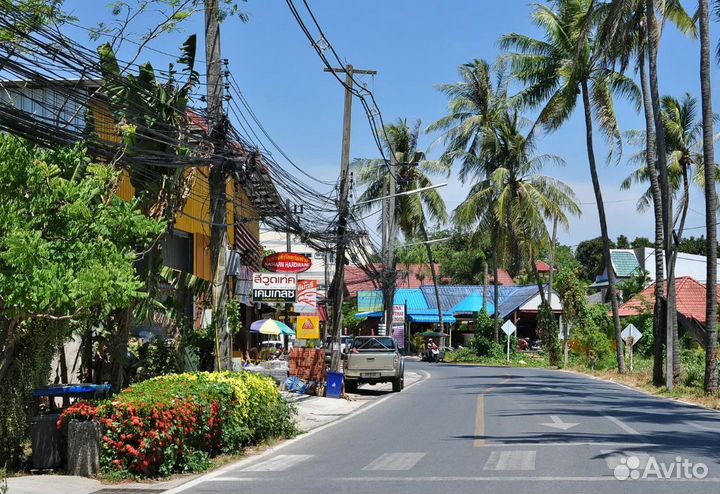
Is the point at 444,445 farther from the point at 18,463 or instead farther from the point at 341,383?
the point at 341,383

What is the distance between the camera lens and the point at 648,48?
29.3 m

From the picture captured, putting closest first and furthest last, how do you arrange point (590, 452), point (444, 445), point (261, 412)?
point (590, 452) < point (444, 445) < point (261, 412)

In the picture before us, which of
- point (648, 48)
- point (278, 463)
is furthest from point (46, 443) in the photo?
point (648, 48)

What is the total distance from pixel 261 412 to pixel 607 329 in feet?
148

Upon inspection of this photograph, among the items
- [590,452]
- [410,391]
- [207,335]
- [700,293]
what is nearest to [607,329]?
[700,293]

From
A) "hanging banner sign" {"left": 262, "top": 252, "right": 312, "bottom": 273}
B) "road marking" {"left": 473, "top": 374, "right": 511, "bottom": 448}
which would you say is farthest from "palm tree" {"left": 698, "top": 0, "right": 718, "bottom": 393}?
"hanging banner sign" {"left": 262, "top": 252, "right": 312, "bottom": 273}

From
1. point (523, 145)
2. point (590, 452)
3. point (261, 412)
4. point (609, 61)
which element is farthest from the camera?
point (523, 145)

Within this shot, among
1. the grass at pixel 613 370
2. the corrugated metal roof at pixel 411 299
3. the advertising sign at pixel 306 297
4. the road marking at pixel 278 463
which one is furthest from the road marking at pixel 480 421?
the corrugated metal roof at pixel 411 299

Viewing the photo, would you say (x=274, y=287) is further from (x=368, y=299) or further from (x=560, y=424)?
(x=368, y=299)

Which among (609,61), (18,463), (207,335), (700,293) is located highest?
(609,61)

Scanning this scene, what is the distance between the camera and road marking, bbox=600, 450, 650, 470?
1199 cm

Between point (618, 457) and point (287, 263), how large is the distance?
18.7 metres

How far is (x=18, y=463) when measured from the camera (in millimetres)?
12688

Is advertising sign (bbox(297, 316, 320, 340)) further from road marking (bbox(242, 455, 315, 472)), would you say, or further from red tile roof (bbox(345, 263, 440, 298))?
red tile roof (bbox(345, 263, 440, 298))
